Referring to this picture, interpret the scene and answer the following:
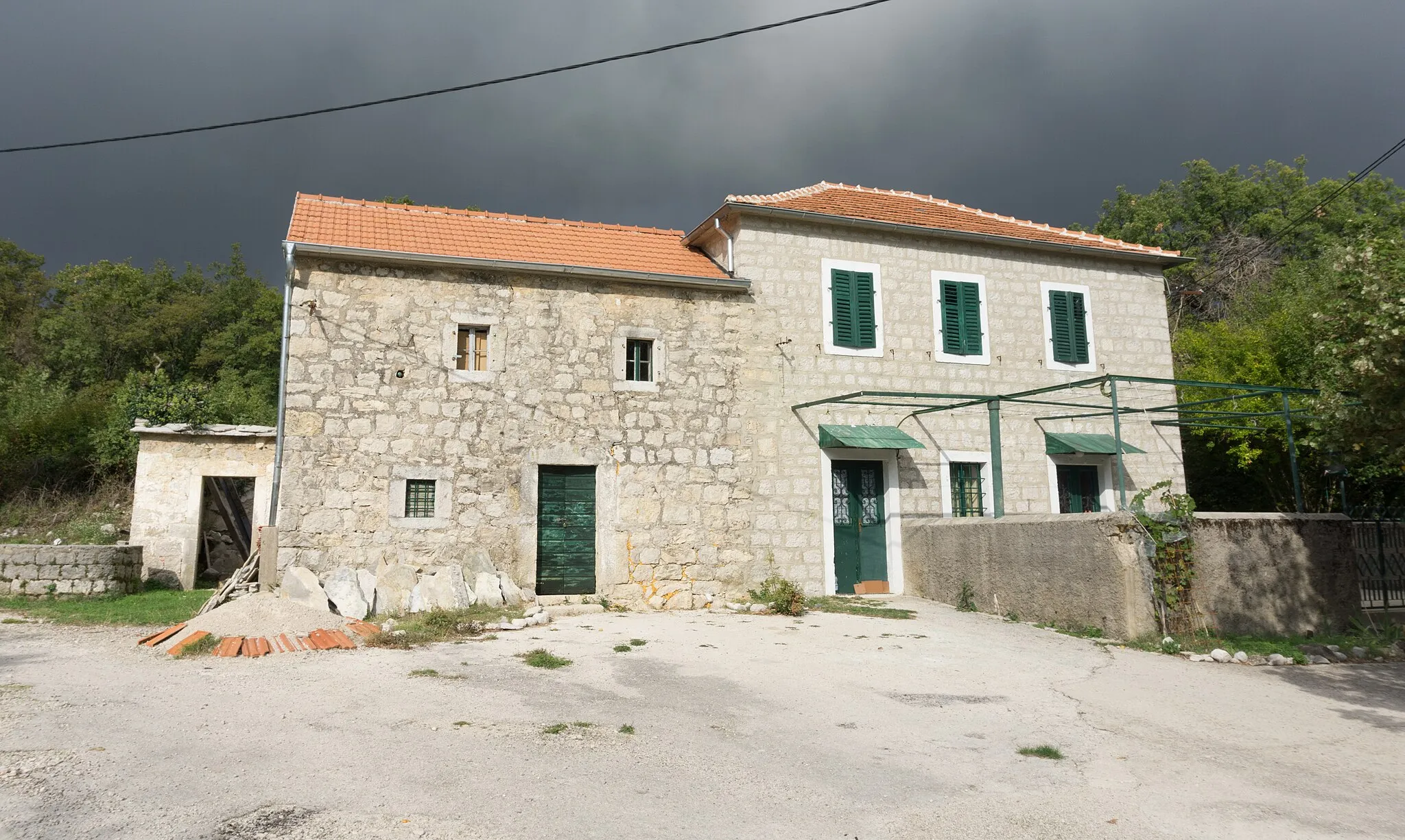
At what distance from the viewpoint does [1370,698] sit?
283 inches

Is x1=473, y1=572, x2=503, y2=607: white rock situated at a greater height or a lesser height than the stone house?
lesser

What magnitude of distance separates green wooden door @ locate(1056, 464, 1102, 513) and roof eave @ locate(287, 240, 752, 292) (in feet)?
22.1

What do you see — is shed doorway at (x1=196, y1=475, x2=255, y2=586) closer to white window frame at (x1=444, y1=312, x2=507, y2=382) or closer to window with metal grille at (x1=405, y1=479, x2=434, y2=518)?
window with metal grille at (x1=405, y1=479, x2=434, y2=518)

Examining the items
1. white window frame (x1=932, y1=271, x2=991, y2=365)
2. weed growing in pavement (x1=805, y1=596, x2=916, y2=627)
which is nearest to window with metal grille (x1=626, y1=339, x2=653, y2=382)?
weed growing in pavement (x1=805, y1=596, x2=916, y2=627)

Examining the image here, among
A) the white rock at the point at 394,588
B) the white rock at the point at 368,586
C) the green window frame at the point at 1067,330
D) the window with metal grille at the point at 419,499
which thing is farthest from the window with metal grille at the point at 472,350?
the green window frame at the point at 1067,330

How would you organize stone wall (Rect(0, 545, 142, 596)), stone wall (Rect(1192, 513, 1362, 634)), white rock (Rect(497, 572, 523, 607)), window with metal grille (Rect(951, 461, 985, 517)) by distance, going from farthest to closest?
window with metal grille (Rect(951, 461, 985, 517))
stone wall (Rect(0, 545, 142, 596))
white rock (Rect(497, 572, 523, 607))
stone wall (Rect(1192, 513, 1362, 634))

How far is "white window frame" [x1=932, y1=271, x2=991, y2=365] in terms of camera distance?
1461 centimetres

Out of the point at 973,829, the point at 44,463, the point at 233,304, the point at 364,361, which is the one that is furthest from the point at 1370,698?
the point at 233,304

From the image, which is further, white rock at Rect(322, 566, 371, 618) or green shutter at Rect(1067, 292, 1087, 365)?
green shutter at Rect(1067, 292, 1087, 365)

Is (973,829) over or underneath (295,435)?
underneath

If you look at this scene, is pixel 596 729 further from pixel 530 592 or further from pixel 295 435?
pixel 295 435

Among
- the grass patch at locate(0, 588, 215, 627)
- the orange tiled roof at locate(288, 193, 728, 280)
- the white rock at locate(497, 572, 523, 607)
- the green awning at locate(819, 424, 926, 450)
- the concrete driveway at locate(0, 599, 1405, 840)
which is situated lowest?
the concrete driveway at locate(0, 599, 1405, 840)

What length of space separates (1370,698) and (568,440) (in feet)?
31.4

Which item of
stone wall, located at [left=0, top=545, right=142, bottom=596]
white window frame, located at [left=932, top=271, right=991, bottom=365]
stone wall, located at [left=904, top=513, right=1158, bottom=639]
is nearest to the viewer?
stone wall, located at [left=904, top=513, right=1158, bottom=639]
